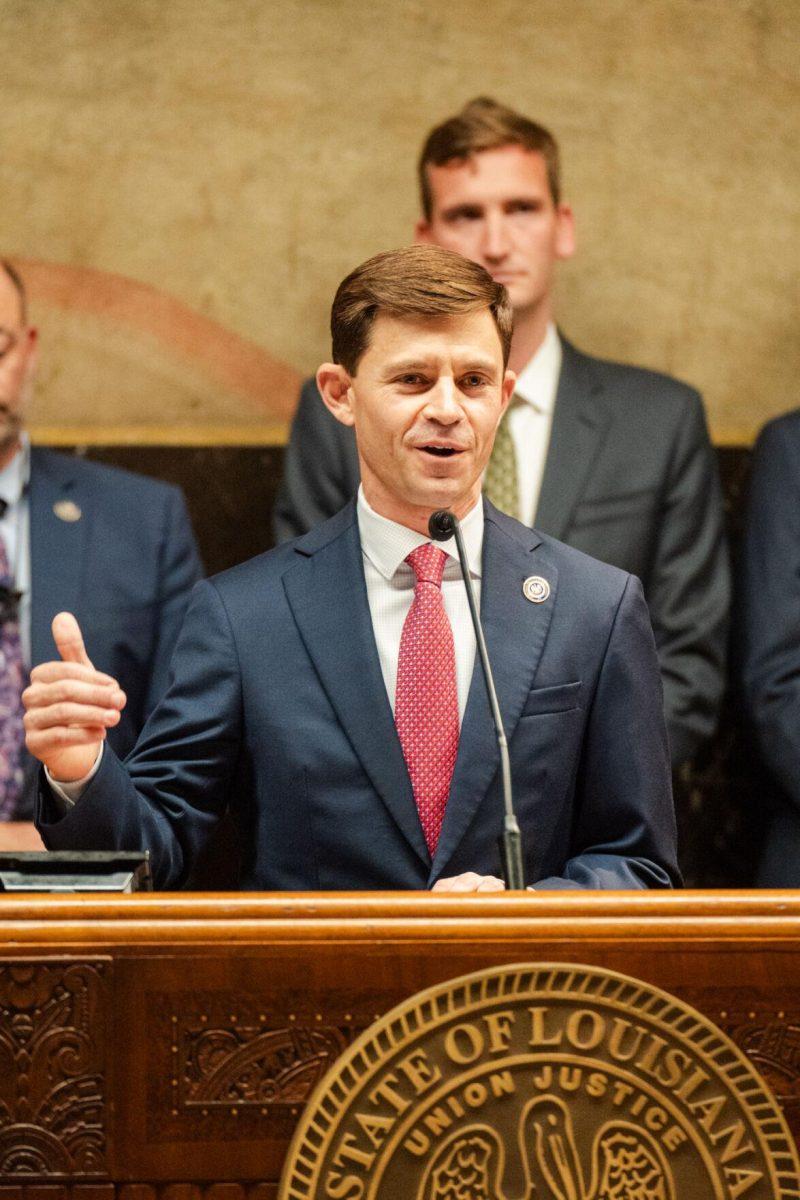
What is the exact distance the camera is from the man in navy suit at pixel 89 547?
10.6 feet

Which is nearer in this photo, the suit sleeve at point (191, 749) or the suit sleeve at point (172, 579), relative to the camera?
the suit sleeve at point (191, 749)

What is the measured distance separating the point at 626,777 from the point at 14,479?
1.72 meters

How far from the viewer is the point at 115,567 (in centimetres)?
334

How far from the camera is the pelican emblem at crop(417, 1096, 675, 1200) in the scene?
154cm

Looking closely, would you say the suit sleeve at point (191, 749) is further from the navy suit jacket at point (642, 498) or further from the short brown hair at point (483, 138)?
the short brown hair at point (483, 138)

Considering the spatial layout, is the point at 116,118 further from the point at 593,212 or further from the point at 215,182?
the point at 593,212

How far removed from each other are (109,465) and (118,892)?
2.19 m

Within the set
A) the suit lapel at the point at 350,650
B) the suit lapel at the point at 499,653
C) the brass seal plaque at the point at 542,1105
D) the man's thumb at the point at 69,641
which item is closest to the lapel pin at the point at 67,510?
the suit lapel at the point at 350,650

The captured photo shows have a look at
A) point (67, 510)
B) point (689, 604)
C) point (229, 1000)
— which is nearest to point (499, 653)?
point (229, 1000)

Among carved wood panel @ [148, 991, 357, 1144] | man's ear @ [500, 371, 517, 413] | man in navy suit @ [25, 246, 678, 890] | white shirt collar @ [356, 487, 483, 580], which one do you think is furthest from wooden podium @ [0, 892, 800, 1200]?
man's ear @ [500, 371, 517, 413]

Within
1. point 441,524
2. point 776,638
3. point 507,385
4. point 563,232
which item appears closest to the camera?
point 441,524

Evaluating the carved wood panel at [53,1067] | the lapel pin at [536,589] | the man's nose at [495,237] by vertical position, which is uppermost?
the man's nose at [495,237]

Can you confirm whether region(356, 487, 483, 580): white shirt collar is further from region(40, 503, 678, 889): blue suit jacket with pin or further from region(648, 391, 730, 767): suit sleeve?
region(648, 391, 730, 767): suit sleeve

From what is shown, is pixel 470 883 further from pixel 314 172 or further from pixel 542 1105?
pixel 314 172
